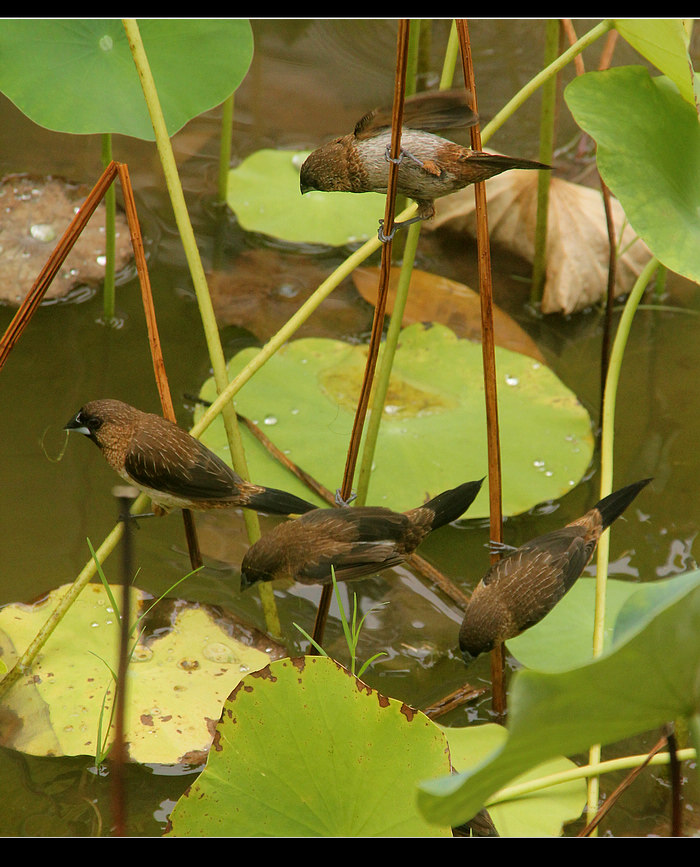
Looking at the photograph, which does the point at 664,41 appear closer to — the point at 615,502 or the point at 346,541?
the point at 615,502

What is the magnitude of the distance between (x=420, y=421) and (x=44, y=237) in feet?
5.42

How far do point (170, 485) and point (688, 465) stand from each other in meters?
1.83

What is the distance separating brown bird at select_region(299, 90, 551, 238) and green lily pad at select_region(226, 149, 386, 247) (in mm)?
1830

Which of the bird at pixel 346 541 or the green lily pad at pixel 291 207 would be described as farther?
the green lily pad at pixel 291 207

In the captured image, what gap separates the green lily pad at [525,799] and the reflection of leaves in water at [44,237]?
2.19 m

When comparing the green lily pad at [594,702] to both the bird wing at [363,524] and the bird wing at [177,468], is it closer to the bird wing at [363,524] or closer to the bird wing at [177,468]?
the bird wing at [363,524]

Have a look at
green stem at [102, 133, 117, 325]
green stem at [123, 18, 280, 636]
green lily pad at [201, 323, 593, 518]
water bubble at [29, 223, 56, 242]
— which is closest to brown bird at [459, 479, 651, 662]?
green lily pad at [201, 323, 593, 518]

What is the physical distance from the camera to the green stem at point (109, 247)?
285 cm

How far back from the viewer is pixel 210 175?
12.5 ft

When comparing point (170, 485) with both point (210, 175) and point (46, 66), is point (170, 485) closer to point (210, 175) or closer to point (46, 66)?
point (46, 66)

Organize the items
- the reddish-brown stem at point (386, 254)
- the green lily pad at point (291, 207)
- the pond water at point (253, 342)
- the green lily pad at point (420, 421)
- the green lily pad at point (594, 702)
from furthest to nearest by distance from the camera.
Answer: the green lily pad at point (291, 207) → the green lily pad at point (420, 421) → the pond water at point (253, 342) → the reddish-brown stem at point (386, 254) → the green lily pad at point (594, 702)

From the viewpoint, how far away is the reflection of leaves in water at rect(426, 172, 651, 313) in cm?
344

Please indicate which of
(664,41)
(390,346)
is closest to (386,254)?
(390,346)

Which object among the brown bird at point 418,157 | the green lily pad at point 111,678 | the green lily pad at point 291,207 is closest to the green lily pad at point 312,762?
the green lily pad at point 111,678
